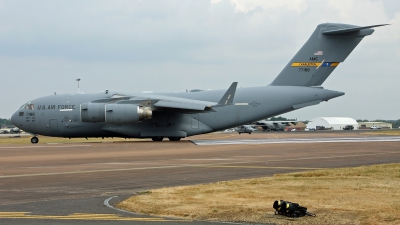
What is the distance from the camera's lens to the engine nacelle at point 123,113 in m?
46.1

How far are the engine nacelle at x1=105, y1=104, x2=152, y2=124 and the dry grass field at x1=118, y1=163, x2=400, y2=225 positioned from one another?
96.2ft

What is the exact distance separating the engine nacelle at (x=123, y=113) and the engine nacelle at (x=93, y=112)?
39 cm

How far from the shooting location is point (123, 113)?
4622 centimetres

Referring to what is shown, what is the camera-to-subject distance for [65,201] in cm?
1356

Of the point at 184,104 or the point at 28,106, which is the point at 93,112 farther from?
the point at 28,106

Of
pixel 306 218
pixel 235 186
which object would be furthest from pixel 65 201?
pixel 306 218

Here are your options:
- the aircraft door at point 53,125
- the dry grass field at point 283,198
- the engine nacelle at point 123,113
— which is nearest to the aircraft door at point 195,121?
the engine nacelle at point 123,113

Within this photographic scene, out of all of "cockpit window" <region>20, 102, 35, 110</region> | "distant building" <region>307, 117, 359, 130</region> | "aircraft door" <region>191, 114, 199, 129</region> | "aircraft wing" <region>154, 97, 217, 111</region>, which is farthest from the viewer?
"distant building" <region>307, 117, 359, 130</region>

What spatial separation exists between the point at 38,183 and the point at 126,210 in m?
6.63

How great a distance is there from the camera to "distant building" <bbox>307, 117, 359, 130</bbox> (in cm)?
17650

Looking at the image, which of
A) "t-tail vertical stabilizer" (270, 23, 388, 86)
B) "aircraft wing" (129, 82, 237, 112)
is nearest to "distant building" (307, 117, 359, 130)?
"t-tail vertical stabilizer" (270, 23, 388, 86)

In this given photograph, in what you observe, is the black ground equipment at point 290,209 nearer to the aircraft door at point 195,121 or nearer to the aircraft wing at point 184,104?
the aircraft wing at point 184,104

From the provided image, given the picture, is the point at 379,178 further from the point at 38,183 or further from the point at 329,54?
the point at 329,54

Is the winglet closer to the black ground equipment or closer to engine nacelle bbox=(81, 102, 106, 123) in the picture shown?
engine nacelle bbox=(81, 102, 106, 123)
